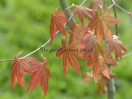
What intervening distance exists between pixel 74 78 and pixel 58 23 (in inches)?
62.8

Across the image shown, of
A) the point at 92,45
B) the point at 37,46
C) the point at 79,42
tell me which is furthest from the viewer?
the point at 37,46

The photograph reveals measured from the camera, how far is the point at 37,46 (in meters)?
3.10

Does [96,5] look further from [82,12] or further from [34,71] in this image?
[34,71]

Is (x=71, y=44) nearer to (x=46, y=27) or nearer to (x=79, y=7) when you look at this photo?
(x=79, y=7)

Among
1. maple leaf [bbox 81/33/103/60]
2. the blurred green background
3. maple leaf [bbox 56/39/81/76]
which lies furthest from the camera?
the blurred green background

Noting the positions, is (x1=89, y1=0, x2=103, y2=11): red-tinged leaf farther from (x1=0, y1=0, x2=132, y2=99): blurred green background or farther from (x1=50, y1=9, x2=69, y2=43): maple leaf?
(x1=0, y1=0, x2=132, y2=99): blurred green background

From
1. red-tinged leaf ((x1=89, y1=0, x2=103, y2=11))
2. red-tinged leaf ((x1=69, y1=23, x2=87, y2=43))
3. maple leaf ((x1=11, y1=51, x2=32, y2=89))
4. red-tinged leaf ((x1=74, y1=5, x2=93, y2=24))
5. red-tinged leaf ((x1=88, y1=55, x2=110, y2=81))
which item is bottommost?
red-tinged leaf ((x1=88, y1=55, x2=110, y2=81))

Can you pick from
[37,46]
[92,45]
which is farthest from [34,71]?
[37,46]

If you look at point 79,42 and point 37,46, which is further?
point 37,46

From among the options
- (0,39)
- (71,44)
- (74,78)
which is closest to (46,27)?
(0,39)

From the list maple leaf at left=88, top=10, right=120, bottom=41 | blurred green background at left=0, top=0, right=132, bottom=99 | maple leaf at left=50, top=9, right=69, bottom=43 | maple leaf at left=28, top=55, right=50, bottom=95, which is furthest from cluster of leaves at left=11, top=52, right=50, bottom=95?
blurred green background at left=0, top=0, right=132, bottom=99

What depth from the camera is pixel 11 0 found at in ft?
11.7

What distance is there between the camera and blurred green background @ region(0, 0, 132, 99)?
2.68m

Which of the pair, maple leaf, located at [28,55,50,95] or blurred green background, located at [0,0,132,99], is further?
blurred green background, located at [0,0,132,99]
